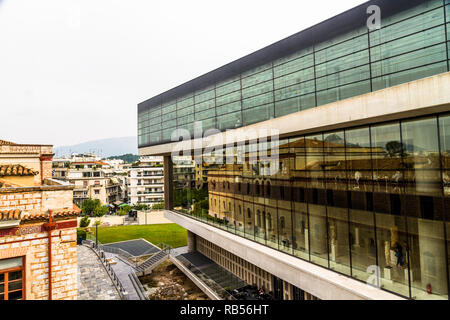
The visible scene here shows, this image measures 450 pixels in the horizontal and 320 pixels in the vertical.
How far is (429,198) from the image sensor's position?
8547 millimetres

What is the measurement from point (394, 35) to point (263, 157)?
853cm

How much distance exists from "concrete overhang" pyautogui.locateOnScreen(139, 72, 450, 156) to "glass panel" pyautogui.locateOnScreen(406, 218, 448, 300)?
147 inches

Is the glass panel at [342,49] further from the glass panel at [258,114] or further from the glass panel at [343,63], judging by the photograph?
the glass panel at [258,114]

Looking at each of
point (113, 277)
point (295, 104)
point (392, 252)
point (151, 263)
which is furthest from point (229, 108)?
point (151, 263)

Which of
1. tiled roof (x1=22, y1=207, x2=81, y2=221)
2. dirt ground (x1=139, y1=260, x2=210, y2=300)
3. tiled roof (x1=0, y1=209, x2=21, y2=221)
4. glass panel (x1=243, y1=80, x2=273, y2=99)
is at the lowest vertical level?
dirt ground (x1=139, y1=260, x2=210, y2=300)

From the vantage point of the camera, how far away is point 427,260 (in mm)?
→ 8492

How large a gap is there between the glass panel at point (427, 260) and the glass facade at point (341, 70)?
1775mm

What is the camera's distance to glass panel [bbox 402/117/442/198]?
840cm

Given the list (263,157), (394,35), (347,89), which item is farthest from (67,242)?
(394,35)

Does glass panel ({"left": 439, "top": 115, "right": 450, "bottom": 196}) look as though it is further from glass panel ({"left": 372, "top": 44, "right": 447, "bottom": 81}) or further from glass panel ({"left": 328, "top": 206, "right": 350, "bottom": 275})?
glass panel ({"left": 328, "top": 206, "right": 350, "bottom": 275})

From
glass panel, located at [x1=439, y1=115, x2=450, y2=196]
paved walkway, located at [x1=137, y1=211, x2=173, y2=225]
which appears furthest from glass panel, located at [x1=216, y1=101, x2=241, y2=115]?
paved walkway, located at [x1=137, y1=211, x2=173, y2=225]

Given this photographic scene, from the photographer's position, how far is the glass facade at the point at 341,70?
974 centimetres

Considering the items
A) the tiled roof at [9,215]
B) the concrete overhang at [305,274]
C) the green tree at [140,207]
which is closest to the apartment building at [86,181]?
the green tree at [140,207]

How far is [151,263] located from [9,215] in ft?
69.0
